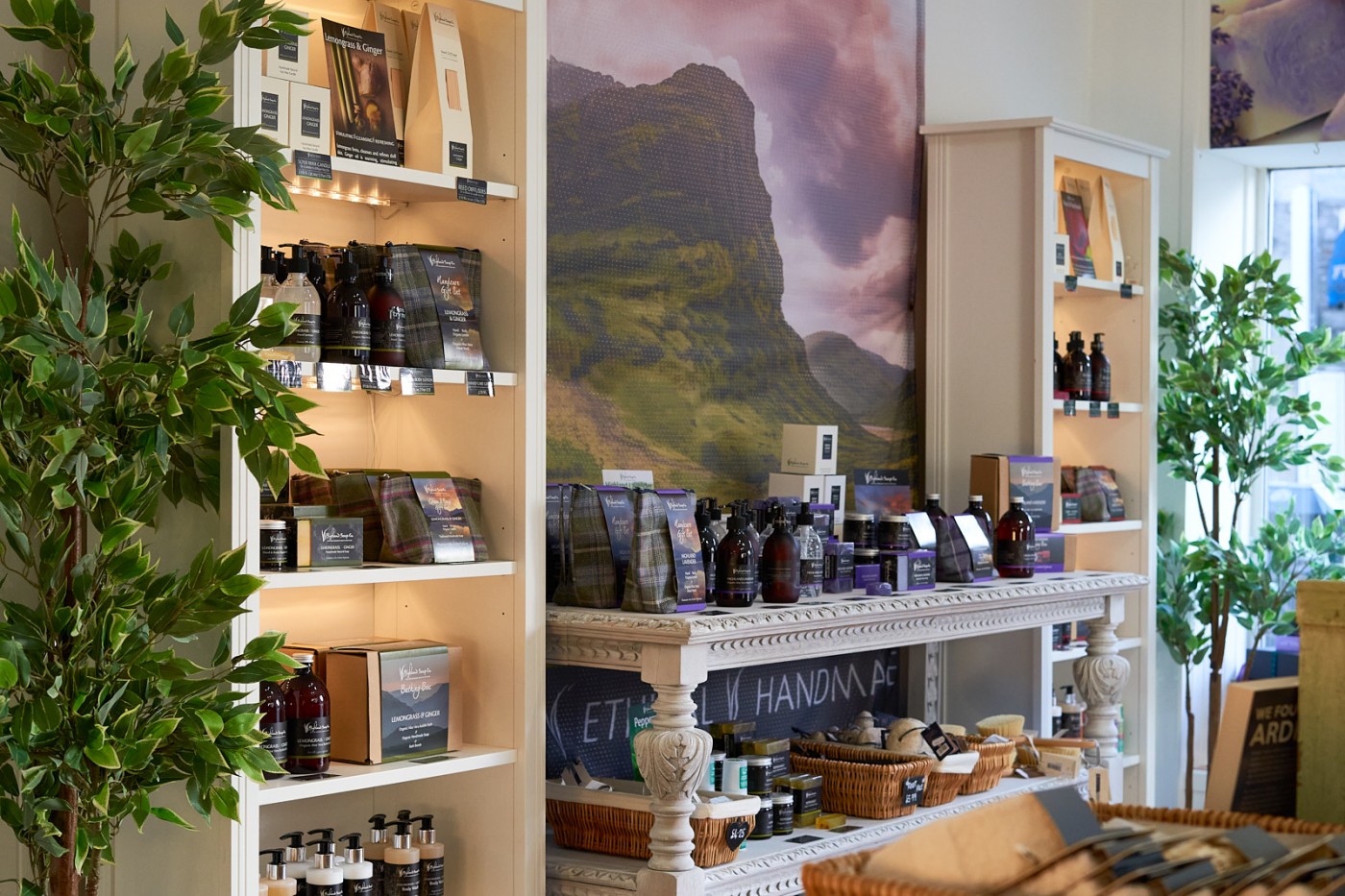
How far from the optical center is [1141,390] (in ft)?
16.8

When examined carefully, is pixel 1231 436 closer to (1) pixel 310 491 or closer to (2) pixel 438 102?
(2) pixel 438 102

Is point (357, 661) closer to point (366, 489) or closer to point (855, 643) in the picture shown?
point (366, 489)

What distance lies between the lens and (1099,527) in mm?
4906

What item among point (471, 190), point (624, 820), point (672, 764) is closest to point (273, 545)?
point (471, 190)

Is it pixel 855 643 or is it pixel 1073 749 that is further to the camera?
pixel 1073 749

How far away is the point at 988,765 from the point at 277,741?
78.4 inches

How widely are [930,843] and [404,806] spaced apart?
235 centimetres

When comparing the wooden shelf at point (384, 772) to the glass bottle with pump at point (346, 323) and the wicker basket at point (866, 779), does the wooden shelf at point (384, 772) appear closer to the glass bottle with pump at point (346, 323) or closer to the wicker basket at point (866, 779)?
the glass bottle with pump at point (346, 323)

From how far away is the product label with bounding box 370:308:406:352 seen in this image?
115 inches

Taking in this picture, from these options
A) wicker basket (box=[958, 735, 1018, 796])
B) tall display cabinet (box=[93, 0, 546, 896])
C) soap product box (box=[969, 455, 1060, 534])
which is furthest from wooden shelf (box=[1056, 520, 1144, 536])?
tall display cabinet (box=[93, 0, 546, 896])

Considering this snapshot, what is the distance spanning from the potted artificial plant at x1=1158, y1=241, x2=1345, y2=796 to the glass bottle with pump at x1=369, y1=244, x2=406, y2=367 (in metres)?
3.34

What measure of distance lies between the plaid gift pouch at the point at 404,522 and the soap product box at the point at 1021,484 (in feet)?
6.70

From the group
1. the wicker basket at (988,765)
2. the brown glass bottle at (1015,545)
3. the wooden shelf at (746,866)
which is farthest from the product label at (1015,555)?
the wooden shelf at (746,866)

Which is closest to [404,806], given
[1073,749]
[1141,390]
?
[1073,749]
